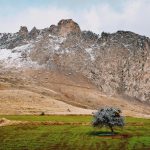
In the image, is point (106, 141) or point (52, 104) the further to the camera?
point (52, 104)

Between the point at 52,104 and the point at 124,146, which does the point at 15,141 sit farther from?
the point at 52,104

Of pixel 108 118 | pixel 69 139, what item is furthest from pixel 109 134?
pixel 69 139

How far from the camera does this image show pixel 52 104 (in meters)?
153

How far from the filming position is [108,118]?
72.1 m

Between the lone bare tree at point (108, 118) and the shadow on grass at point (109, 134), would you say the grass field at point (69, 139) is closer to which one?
the shadow on grass at point (109, 134)

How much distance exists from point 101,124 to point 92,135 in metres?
5.17

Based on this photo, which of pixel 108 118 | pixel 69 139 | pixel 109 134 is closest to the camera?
pixel 69 139

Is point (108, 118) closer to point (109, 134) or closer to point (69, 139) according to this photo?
point (109, 134)

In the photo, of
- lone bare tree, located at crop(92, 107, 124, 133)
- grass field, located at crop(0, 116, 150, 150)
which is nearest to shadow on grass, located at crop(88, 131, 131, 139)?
grass field, located at crop(0, 116, 150, 150)

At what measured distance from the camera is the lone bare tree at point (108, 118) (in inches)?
2844

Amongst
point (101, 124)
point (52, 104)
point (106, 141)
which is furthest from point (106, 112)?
point (52, 104)

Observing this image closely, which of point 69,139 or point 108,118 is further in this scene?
point 108,118

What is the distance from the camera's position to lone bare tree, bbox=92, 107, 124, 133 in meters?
72.2

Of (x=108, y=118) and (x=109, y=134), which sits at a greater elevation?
(x=108, y=118)
